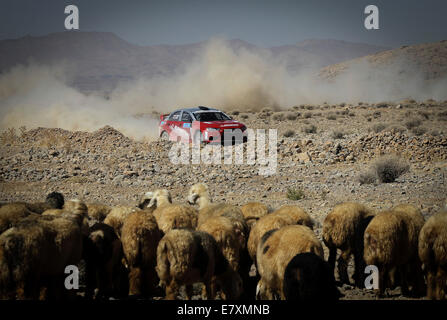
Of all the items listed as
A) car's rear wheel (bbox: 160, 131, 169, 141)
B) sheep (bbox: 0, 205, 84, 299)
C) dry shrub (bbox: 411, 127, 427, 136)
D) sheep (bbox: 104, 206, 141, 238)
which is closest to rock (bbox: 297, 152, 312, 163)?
car's rear wheel (bbox: 160, 131, 169, 141)

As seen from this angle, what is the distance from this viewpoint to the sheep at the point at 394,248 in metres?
7.50

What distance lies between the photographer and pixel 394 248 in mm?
7535

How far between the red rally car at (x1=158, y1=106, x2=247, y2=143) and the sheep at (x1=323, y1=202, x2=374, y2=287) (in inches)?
529

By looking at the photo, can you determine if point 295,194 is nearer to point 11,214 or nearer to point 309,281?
point 11,214

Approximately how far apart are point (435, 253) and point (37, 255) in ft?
18.0

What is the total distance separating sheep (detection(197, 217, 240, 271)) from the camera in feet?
24.9

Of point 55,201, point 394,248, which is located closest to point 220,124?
point 55,201

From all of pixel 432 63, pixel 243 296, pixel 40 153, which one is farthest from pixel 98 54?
pixel 243 296

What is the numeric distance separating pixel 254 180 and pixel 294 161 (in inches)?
121

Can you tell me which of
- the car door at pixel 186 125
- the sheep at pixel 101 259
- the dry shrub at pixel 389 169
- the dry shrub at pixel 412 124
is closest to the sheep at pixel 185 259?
the sheep at pixel 101 259

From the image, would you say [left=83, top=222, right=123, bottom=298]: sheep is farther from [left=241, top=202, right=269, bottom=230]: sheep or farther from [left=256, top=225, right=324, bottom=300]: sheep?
[left=241, top=202, right=269, bottom=230]: sheep

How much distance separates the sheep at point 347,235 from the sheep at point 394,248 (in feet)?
2.04

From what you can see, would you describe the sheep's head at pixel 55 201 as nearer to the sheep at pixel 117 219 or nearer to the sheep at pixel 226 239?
the sheep at pixel 117 219
